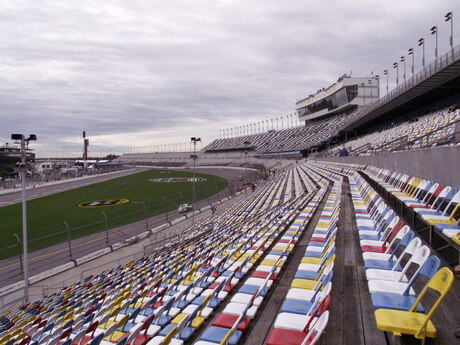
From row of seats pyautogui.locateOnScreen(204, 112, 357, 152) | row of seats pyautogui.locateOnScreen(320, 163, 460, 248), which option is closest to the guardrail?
row of seats pyautogui.locateOnScreen(320, 163, 460, 248)

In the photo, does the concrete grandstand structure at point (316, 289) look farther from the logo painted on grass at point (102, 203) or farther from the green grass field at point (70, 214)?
the logo painted on grass at point (102, 203)

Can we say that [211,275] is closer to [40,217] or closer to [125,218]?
[125,218]

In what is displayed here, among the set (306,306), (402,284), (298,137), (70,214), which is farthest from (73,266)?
(298,137)

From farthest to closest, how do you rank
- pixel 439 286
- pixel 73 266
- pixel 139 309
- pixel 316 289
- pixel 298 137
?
pixel 298 137 < pixel 73 266 < pixel 139 309 < pixel 316 289 < pixel 439 286

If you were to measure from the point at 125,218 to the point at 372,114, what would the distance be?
3433cm

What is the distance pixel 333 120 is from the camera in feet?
248

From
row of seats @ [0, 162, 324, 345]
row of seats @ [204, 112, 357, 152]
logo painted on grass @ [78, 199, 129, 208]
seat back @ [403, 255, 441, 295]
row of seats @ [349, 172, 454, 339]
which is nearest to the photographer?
row of seats @ [349, 172, 454, 339]

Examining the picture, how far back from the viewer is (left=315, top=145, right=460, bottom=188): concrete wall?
24.1ft

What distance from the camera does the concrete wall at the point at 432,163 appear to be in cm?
735

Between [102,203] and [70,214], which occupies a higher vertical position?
[102,203]

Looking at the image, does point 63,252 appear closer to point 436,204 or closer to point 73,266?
point 73,266

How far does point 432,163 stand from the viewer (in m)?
8.68

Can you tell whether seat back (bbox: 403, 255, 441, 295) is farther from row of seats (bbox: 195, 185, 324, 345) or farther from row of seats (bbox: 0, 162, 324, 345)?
row of seats (bbox: 0, 162, 324, 345)

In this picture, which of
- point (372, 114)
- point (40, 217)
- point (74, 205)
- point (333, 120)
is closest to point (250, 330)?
point (40, 217)
